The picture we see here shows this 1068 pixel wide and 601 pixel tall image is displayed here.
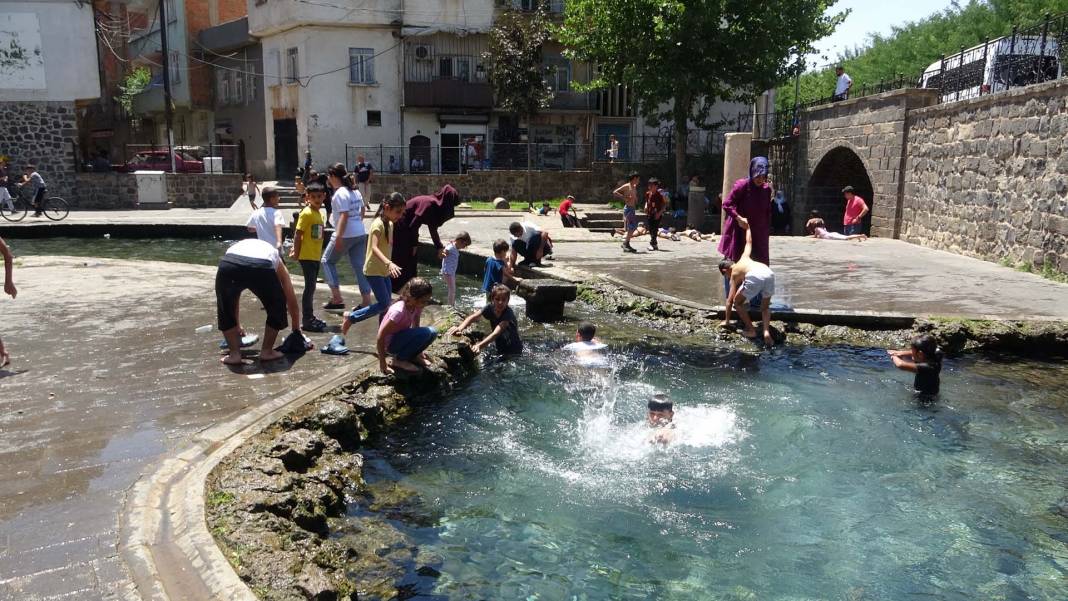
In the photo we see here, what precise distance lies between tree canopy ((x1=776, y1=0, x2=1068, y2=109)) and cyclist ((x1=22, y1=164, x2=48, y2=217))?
23.6 m

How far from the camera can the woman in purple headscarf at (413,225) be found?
978 cm

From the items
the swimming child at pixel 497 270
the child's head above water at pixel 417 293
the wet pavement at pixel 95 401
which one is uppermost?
the child's head above water at pixel 417 293

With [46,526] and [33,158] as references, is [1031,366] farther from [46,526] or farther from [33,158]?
[33,158]

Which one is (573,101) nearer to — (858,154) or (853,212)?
(858,154)

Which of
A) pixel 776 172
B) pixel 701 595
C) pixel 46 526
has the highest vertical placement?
pixel 776 172

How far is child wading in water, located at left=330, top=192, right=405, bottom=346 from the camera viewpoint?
884cm

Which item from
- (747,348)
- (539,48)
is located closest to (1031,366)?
(747,348)

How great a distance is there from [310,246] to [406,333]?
1986 millimetres

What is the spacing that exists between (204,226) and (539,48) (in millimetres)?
16333

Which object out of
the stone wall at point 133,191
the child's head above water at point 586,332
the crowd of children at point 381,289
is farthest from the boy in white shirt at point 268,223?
the stone wall at point 133,191

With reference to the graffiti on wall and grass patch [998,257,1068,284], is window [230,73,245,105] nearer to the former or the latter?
the graffiti on wall

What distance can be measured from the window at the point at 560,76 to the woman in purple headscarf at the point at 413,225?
2662 centimetres

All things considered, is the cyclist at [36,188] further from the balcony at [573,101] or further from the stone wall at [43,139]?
the balcony at [573,101]

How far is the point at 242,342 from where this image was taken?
810 centimetres
